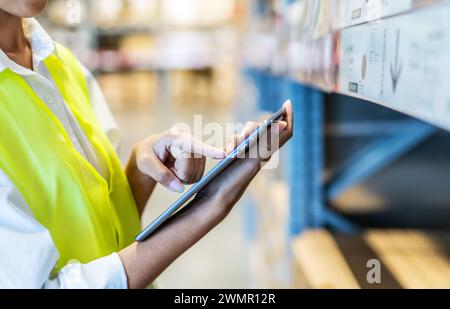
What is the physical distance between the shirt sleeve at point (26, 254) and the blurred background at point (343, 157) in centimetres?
38

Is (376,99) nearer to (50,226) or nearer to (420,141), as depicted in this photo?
(50,226)

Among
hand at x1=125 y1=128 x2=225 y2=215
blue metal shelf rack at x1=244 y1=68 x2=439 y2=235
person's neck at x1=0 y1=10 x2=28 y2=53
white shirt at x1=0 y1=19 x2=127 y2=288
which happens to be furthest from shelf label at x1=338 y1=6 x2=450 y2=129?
blue metal shelf rack at x1=244 y1=68 x2=439 y2=235

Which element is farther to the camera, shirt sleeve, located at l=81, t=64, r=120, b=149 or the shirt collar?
shirt sleeve, located at l=81, t=64, r=120, b=149

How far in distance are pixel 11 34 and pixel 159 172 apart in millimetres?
288

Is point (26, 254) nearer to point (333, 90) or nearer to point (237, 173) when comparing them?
point (237, 173)

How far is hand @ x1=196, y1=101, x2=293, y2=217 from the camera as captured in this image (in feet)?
2.26

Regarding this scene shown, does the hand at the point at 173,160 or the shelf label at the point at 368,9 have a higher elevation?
the shelf label at the point at 368,9

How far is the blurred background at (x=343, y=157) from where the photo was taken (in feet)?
1.72

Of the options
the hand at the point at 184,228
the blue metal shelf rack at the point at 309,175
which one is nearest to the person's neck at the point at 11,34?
the hand at the point at 184,228

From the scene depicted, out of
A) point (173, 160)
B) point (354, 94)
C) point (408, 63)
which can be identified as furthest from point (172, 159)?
point (408, 63)

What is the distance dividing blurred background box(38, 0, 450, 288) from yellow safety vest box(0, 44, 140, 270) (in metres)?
0.28

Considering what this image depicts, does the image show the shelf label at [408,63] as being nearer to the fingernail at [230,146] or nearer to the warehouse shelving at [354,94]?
the warehouse shelving at [354,94]

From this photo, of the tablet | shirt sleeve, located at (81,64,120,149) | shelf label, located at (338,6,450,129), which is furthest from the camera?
shirt sleeve, located at (81,64,120,149)

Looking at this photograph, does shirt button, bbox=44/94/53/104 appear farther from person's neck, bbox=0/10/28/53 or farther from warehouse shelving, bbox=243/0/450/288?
warehouse shelving, bbox=243/0/450/288
